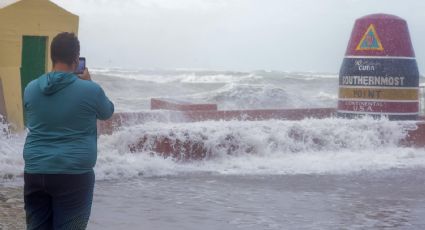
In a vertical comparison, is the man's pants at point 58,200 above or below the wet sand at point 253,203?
above

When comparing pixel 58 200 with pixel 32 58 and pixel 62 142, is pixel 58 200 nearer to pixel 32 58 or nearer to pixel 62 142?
pixel 62 142

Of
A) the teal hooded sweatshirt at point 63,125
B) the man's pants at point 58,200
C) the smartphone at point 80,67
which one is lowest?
the man's pants at point 58,200

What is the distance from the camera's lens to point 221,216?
20.6 ft

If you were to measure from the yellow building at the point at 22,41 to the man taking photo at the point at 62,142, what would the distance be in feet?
19.9

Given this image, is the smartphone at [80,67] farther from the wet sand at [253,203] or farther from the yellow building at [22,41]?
the yellow building at [22,41]

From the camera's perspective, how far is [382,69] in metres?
11.3

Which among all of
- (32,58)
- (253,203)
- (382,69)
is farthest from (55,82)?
(382,69)

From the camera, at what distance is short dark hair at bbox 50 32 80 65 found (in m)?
3.46

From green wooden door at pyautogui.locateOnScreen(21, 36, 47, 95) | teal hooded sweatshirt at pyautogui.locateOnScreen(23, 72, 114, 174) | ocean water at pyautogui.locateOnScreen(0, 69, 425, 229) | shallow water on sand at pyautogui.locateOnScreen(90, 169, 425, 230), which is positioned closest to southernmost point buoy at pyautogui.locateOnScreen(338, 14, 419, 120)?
ocean water at pyautogui.locateOnScreen(0, 69, 425, 229)

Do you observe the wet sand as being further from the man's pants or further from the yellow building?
the yellow building

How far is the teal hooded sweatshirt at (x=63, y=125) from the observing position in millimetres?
3387

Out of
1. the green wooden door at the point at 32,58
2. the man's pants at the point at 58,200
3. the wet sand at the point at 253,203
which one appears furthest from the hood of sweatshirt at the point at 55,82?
the green wooden door at the point at 32,58

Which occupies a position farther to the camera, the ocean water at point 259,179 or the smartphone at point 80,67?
the ocean water at point 259,179

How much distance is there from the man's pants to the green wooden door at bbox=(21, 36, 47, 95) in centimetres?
667
